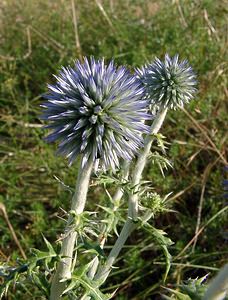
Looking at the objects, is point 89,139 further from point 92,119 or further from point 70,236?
point 70,236

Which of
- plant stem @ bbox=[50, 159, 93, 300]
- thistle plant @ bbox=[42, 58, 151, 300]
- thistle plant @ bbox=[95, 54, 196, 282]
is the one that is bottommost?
plant stem @ bbox=[50, 159, 93, 300]

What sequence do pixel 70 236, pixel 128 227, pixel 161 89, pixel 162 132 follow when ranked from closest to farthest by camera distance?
pixel 70 236, pixel 128 227, pixel 161 89, pixel 162 132

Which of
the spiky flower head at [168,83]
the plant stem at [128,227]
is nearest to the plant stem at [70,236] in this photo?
the plant stem at [128,227]

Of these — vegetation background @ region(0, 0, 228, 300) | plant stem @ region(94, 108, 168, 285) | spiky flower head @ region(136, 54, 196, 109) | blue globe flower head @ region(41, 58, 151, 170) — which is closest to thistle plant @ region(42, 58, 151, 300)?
blue globe flower head @ region(41, 58, 151, 170)

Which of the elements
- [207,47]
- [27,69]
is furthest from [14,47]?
[207,47]

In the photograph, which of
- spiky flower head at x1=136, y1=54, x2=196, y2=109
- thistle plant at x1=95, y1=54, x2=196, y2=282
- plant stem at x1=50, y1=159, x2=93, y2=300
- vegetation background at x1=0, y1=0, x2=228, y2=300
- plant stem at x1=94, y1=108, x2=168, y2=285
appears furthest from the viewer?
vegetation background at x1=0, y1=0, x2=228, y2=300

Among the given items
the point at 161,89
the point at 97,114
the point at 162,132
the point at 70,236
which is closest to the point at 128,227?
the point at 70,236

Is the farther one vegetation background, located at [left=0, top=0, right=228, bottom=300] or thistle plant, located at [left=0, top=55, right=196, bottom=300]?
vegetation background, located at [left=0, top=0, right=228, bottom=300]

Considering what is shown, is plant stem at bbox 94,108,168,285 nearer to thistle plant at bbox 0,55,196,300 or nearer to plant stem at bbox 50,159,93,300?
thistle plant at bbox 0,55,196,300

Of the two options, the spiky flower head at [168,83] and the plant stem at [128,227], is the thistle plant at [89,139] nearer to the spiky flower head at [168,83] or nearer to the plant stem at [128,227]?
the plant stem at [128,227]
